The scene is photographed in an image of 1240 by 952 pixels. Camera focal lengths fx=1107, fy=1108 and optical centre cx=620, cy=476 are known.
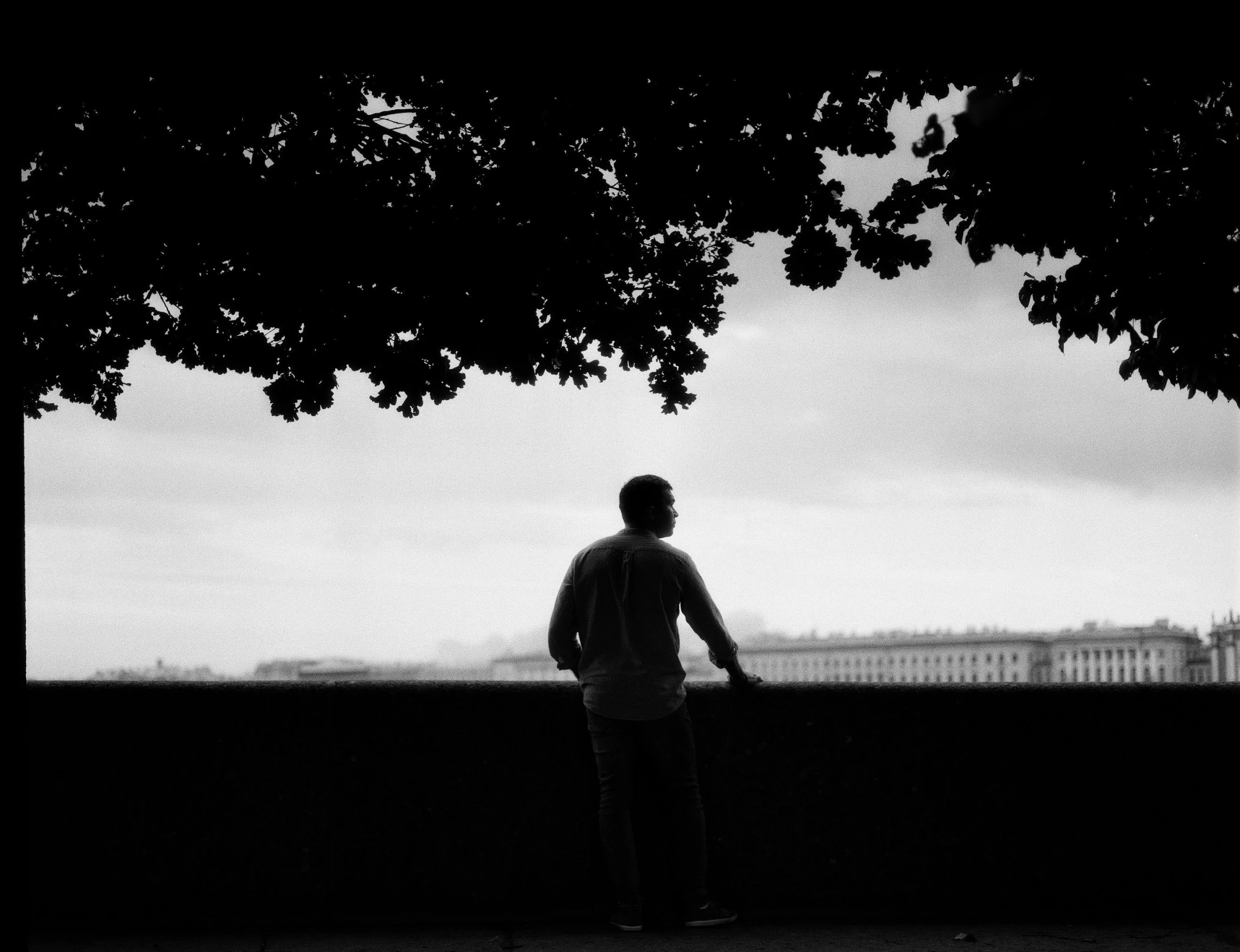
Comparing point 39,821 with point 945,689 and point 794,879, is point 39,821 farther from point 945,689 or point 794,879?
point 945,689

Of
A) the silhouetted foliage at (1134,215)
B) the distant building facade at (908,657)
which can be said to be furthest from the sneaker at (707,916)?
the distant building facade at (908,657)

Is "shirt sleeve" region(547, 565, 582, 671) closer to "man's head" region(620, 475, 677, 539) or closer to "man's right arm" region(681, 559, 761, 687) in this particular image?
"man's head" region(620, 475, 677, 539)

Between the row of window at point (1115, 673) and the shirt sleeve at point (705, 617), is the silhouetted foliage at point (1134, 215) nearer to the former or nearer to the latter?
the shirt sleeve at point (705, 617)

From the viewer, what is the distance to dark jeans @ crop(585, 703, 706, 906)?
4.76 meters

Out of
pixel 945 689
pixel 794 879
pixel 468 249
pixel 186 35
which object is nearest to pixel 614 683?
pixel 794 879

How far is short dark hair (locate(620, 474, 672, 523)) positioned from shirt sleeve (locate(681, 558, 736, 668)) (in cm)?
32

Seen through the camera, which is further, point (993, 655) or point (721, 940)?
point (993, 655)

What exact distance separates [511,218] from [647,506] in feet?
5.34

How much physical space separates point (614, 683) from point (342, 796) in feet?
4.68

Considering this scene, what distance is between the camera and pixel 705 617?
15.8ft

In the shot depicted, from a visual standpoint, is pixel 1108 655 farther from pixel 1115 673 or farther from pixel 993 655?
pixel 993 655

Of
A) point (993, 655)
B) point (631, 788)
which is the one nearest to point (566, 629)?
point (631, 788)

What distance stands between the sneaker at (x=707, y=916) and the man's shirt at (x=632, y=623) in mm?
891

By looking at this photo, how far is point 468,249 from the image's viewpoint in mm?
5449
